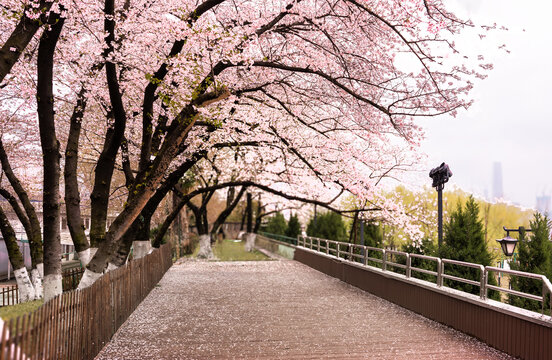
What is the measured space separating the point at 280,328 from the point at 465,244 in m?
6.04

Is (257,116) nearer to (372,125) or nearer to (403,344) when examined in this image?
(372,125)

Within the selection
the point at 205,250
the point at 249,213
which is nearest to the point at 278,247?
the point at 249,213

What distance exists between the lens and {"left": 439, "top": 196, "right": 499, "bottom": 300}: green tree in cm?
1398

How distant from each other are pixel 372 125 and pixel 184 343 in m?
7.66

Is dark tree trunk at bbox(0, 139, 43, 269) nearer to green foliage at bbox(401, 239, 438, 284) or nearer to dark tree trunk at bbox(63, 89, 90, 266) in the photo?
dark tree trunk at bbox(63, 89, 90, 266)

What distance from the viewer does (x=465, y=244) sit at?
14.3 metres

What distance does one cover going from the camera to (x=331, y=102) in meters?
16.0

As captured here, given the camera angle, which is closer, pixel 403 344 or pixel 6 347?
pixel 6 347

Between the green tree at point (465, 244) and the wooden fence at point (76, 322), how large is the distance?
8.45 metres

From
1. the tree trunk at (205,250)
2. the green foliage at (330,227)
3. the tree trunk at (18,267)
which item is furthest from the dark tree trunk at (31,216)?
the green foliage at (330,227)

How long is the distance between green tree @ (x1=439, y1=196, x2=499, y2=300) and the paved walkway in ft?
6.01

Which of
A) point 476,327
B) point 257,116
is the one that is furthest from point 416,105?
point 257,116

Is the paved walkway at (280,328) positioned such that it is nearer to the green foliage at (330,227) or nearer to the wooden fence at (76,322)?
the wooden fence at (76,322)

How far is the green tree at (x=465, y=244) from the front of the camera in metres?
14.0
